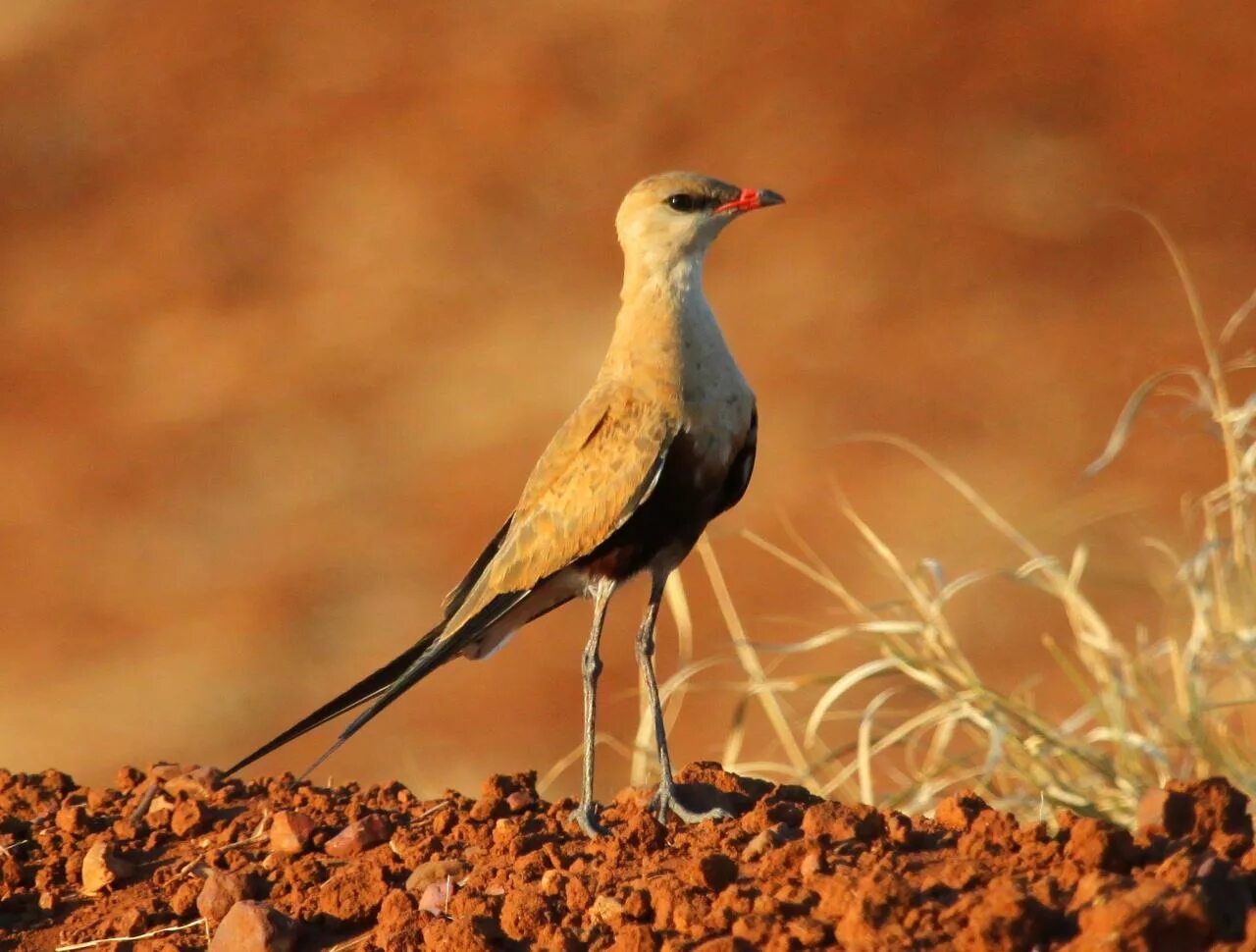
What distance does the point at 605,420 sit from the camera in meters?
5.19

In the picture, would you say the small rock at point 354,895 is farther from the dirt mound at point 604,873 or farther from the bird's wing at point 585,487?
the bird's wing at point 585,487

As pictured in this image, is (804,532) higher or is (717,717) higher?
(804,532)

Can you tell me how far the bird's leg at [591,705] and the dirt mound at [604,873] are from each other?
1.9 inches

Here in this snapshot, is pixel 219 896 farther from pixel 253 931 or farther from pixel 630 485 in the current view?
pixel 630 485

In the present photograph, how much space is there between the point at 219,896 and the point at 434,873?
48cm

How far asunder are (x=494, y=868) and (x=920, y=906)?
1070 mm

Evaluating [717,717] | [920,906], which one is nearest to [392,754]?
[717,717]

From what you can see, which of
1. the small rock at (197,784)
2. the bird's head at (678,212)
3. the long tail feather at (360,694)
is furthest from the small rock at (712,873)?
the bird's head at (678,212)

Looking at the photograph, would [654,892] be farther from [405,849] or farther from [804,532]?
[804,532]

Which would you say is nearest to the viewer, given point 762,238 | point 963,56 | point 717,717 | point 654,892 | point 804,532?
point 654,892

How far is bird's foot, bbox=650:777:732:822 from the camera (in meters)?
4.71

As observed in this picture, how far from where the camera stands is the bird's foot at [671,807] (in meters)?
4.71

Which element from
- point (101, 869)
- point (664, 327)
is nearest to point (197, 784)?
point (101, 869)

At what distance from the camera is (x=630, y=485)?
5.08 meters
